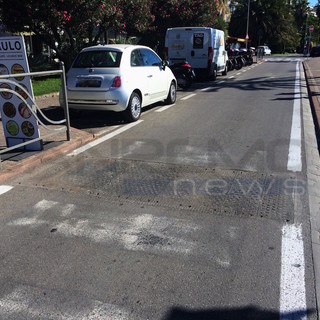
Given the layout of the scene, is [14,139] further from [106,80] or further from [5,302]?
[5,302]

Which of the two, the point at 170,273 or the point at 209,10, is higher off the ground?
the point at 209,10

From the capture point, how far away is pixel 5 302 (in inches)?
112

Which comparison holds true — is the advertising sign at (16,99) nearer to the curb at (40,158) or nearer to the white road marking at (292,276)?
the curb at (40,158)

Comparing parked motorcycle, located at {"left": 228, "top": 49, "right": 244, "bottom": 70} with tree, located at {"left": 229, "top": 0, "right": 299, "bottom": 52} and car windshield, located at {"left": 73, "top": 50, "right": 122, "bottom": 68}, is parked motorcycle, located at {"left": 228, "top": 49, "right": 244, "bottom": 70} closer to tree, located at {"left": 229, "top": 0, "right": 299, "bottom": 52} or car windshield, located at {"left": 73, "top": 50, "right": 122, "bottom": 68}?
car windshield, located at {"left": 73, "top": 50, "right": 122, "bottom": 68}

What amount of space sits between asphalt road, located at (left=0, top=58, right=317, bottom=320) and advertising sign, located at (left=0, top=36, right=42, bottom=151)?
0.76 m

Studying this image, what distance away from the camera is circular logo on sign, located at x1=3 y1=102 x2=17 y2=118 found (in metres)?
6.19

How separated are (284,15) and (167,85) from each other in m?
66.7

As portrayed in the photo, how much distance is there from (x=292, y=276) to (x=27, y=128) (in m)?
4.69

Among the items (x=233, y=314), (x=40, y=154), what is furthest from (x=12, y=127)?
(x=233, y=314)

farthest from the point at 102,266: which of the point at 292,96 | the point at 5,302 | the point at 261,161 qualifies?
the point at 292,96

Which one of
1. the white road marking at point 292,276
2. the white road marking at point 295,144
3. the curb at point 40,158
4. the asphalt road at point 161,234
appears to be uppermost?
the curb at point 40,158

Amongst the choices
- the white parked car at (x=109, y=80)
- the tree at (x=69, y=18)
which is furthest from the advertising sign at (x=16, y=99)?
the tree at (x=69, y=18)

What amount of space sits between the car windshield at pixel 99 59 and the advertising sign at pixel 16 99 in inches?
114

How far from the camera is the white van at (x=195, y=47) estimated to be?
1753 centimetres
